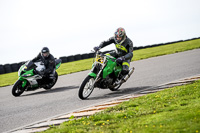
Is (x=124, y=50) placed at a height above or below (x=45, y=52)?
below

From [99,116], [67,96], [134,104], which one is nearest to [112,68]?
[67,96]

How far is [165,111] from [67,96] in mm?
4391

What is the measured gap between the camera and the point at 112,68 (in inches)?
340

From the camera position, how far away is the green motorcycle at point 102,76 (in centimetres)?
814

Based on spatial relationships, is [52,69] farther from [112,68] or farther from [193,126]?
[193,126]

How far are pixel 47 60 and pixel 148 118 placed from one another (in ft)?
24.3

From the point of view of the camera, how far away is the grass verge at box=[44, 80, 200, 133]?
4.28 meters

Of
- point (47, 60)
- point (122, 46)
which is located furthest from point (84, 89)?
point (47, 60)

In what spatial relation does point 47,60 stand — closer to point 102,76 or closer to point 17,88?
point 17,88

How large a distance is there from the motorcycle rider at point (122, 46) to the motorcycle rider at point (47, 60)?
2.87 metres

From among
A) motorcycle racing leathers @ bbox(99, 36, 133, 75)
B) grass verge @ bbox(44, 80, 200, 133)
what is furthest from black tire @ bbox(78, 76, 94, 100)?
grass verge @ bbox(44, 80, 200, 133)

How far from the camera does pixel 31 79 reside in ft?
35.5

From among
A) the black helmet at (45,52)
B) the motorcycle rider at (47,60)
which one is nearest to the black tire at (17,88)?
the motorcycle rider at (47,60)

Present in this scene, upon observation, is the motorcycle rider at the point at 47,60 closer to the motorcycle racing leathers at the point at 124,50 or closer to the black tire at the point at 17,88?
the black tire at the point at 17,88
